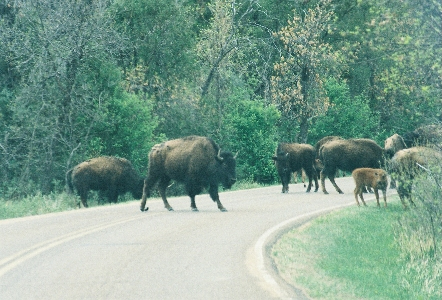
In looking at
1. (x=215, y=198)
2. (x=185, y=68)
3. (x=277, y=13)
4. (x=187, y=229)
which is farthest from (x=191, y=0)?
(x=187, y=229)

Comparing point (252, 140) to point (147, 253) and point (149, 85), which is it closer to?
point (149, 85)

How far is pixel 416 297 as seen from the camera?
10680 millimetres

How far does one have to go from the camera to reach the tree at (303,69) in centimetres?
4462

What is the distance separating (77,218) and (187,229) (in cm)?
357

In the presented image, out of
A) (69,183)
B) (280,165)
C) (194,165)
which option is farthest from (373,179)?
(69,183)

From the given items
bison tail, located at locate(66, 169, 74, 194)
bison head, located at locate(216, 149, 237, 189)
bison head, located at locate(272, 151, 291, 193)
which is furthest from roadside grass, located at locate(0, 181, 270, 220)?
bison head, located at locate(216, 149, 237, 189)

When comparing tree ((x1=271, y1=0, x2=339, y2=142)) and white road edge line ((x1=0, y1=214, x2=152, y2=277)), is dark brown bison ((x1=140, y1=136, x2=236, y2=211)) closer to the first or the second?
white road edge line ((x1=0, y1=214, x2=152, y2=277))

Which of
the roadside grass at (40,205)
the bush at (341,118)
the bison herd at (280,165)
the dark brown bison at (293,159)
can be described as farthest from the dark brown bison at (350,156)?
the bush at (341,118)

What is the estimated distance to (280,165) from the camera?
28594mm

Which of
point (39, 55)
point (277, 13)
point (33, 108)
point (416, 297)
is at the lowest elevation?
point (416, 297)

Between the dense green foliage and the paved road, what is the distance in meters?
9.31

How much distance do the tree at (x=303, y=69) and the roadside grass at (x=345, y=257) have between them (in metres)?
24.8

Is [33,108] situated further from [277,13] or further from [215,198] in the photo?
[277,13]

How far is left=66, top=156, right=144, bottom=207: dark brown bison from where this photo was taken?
1191 inches
